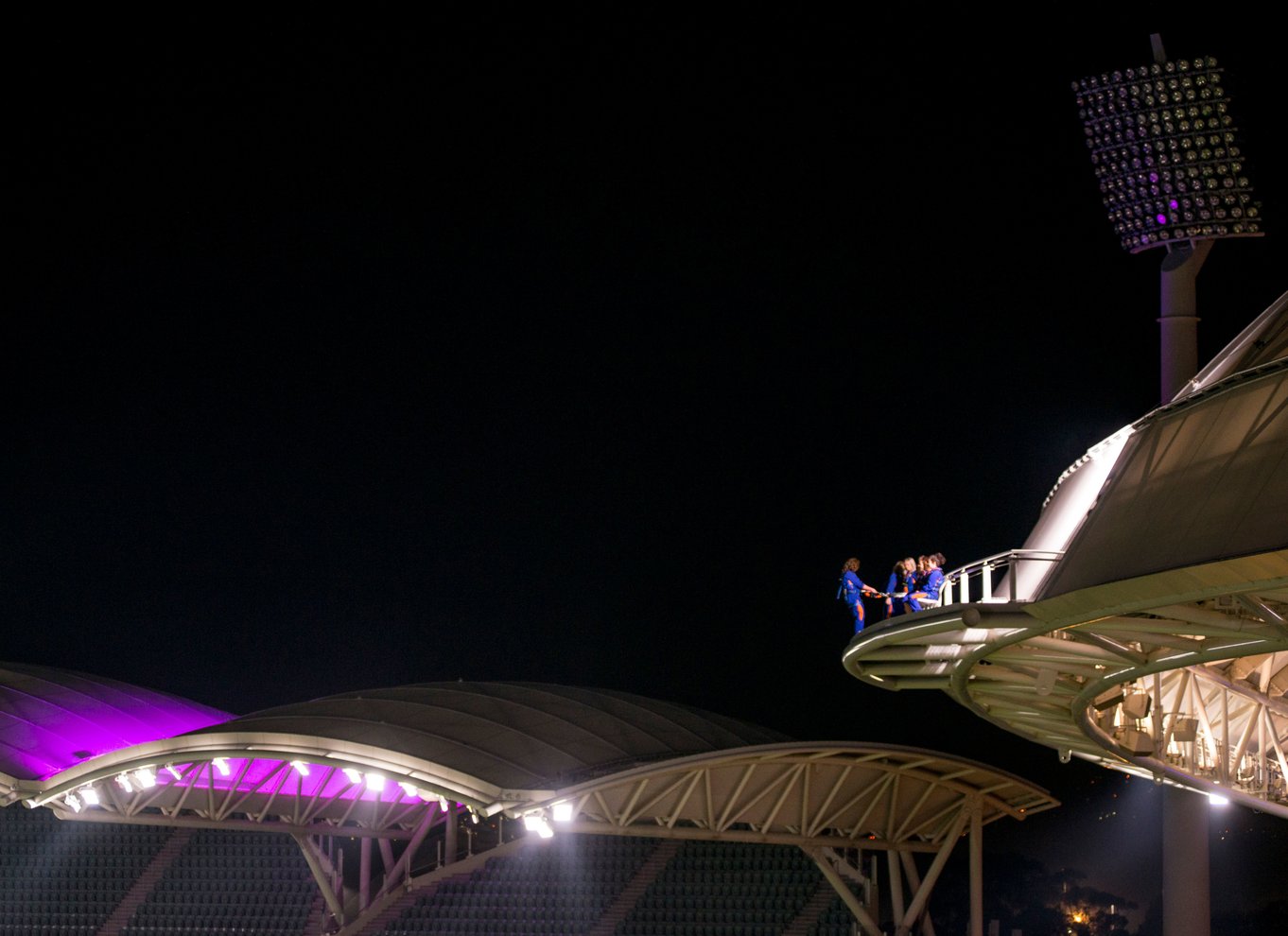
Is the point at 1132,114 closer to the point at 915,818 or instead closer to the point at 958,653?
the point at 958,653

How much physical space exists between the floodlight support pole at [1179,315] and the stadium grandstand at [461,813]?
9.88m

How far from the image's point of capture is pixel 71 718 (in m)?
42.5

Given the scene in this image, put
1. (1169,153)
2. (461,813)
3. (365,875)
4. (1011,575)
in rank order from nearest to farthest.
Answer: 1. (1011,575)
2. (1169,153)
3. (365,875)
4. (461,813)

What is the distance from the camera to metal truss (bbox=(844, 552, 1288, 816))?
58.7 ft

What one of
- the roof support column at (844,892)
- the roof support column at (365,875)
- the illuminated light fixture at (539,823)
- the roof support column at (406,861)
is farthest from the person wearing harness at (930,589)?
the roof support column at (365,875)

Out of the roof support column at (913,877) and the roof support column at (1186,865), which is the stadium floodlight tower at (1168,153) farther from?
the roof support column at (913,877)

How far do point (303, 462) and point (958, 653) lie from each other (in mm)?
38232

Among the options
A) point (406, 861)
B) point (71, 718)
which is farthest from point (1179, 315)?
point (71, 718)

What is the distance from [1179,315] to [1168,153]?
4.51 m

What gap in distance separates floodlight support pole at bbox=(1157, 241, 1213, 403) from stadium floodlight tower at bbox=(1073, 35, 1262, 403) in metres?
Answer: 0.47

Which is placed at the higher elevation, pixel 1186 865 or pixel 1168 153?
pixel 1168 153

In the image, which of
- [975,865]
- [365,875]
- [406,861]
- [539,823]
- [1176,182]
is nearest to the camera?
[1176,182]

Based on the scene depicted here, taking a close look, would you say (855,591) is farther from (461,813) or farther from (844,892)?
(461,813)

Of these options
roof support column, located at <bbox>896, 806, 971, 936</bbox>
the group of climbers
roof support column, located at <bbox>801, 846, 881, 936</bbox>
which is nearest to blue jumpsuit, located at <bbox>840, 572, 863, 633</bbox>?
the group of climbers
